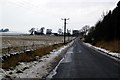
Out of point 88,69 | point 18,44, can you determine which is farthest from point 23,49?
point 18,44

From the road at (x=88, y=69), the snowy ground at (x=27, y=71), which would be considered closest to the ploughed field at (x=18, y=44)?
the road at (x=88, y=69)

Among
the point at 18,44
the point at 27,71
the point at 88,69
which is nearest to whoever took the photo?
the point at 27,71

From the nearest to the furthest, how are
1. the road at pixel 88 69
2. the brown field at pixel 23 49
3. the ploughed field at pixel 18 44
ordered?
the road at pixel 88 69 < the brown field at pixel 23 49 < the ploughed field at pixel 18 44

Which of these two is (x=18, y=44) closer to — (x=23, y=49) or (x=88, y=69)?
(x=23, y=49)

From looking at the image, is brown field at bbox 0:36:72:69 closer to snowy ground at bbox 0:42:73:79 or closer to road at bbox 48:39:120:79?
snowy ground at bbox 0:42:73:79

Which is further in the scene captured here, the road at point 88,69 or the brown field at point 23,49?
the brown field at point 23,49

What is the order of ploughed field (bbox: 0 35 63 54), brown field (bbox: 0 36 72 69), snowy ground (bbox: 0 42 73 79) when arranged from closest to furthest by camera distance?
snowy ground (bbox: 0 42 73 79), brown field (bbox: 0 36 72 69), ploughed field (bbox: 0 35 63 54)

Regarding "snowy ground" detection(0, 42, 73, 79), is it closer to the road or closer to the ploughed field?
the road

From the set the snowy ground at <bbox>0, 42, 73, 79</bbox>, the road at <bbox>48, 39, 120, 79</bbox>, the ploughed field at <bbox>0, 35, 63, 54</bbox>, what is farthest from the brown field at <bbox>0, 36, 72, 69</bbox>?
the road at <bbox>48, 39, 120, 79</bbox>

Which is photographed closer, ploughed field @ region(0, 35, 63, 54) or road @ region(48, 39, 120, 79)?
road @ region(48, 39, 120, 79)

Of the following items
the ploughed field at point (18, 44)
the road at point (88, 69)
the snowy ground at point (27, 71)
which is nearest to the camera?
the snowy ground at point (27, 71)

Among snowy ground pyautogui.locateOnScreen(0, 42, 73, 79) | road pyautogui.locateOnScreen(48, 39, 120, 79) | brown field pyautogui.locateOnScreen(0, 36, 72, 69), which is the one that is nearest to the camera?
snowy ground pyautogui.locateOnScreen(0, 42, 73, 79)

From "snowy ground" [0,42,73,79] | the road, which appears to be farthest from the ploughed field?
"snowy ground" [0,42,73,79]

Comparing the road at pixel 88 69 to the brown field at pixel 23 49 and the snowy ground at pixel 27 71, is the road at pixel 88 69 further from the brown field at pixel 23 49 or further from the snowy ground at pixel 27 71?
the brown field at pixel 23 49
